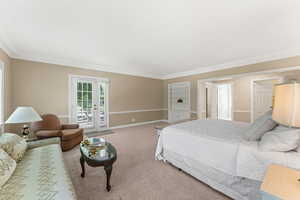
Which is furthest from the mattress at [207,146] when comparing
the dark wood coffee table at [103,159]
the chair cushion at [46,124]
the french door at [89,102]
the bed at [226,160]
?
the french door at [89,102]

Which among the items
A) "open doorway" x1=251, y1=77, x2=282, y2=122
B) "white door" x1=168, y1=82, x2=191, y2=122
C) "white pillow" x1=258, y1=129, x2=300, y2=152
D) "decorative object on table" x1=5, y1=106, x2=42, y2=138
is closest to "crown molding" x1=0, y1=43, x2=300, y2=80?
"white door" x1=168, y1=82, x2=191, y2=122

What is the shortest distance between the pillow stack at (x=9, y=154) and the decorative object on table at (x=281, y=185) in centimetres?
202

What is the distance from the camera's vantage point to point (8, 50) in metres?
3.07

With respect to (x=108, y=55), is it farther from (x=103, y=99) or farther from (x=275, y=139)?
(x=275, y=139)

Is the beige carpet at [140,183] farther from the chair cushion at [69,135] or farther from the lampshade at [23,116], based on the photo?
the lampshade at [23,116]

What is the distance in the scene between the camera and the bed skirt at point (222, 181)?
4.49 feet

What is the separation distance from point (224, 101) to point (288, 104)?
21.3ft

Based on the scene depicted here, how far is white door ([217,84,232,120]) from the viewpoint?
6.43m

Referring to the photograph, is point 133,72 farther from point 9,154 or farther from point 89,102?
point 9,154

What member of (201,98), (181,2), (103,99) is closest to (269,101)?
(201,98)

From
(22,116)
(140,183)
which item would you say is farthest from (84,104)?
(140,183)

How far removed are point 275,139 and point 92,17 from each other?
2.86 metres

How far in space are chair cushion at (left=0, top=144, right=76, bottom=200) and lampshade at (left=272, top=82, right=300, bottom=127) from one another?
5.59 feet

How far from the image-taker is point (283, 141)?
1.22m
